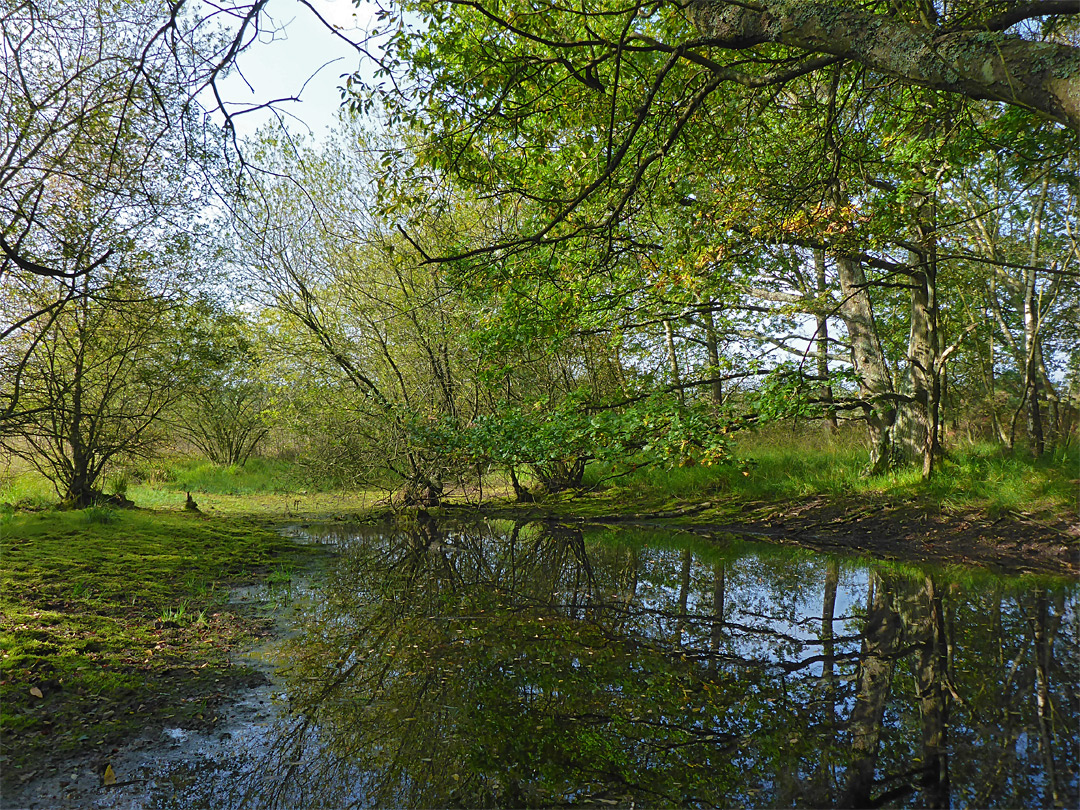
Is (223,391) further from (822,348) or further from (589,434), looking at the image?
(822,348)

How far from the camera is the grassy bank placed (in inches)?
121

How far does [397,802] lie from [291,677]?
5.63 feet

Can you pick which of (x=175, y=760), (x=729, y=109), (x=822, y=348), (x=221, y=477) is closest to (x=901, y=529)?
(x=729, y=109)

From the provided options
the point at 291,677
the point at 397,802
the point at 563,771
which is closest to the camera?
the point at 397,802

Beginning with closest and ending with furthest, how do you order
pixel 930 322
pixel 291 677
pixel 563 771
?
pixel 563 771 < pixel 291 677 < pixel 930 322

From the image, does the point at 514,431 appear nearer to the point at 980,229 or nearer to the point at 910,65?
the point at 910,65

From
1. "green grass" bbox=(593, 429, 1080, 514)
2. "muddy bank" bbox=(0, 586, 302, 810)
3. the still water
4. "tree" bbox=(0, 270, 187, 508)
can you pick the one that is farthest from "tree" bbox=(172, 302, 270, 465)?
"green grass" bbox=(593, 429, 1080, 514)

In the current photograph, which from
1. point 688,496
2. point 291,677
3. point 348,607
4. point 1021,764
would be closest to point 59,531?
point 348,607

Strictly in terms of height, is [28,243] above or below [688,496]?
above

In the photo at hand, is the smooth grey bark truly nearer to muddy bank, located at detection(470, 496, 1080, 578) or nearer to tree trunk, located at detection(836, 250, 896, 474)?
muddy bank, located at detection(470, 496, 1080, 578)

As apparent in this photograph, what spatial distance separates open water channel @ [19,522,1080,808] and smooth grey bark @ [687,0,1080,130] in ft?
9.49

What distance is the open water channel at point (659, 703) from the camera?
2605mm

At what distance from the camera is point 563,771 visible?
2762 mm

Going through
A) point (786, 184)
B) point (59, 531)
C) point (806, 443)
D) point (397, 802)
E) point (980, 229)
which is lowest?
point (397, 802)
